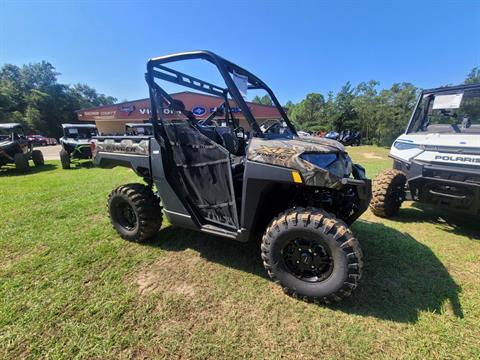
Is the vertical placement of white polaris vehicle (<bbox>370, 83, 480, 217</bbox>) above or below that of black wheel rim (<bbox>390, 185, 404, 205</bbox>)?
above

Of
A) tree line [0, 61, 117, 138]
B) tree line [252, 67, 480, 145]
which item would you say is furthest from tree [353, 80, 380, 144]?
tree line [0, 61, 117, 138]

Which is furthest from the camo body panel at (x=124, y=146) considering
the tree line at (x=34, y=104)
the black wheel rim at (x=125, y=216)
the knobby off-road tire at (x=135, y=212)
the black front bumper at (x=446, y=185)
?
the tree line at (x=34, y=104)

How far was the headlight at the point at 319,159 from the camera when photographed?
201 centimetres

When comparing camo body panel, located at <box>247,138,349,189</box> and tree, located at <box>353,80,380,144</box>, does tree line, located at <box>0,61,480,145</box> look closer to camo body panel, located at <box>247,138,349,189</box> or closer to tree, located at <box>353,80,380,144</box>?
tree, located at <box>353,80,380,144</box>

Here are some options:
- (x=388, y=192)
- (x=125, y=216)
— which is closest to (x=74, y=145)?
(x=125, y=216)

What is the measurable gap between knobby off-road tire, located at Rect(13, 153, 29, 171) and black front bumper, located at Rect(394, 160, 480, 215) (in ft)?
38.9

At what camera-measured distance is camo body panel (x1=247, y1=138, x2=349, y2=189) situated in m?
1.97

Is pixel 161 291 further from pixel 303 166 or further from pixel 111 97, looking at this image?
pixel 111 97

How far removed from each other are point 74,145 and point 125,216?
388 inches

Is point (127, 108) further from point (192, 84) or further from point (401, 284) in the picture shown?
point (401, 284)

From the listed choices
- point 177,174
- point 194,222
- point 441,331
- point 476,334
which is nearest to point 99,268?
point 194,222

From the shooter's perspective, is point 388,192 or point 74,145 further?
point 74,145

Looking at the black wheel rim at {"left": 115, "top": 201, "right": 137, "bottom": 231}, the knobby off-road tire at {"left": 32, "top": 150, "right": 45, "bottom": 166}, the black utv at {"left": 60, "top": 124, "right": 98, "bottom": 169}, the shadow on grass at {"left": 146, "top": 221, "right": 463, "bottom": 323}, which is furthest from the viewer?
the knobby off-road tire at {"left": 32, "top": 150, "right": 45, "bottom": 166}

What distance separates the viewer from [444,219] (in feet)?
13.1
